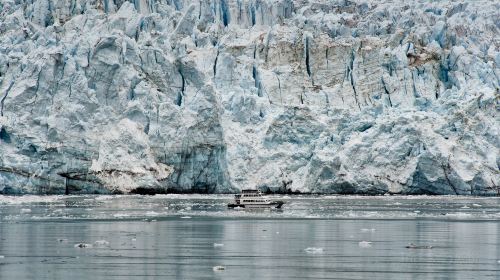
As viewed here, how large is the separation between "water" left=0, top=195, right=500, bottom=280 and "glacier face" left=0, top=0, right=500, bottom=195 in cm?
1620

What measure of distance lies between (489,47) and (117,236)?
38564 millimetres

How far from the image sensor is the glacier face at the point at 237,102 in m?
45.5

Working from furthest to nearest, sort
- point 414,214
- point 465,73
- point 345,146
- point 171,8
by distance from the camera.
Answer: point 171,8 < point 465,73 < point 345,146 < point 414,214

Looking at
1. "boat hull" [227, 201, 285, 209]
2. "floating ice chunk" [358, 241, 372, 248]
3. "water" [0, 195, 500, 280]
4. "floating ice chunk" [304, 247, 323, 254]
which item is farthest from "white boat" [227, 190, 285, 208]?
"floating ice chunk" [304, 247, 323, 254]

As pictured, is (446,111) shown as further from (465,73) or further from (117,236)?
(117,236)

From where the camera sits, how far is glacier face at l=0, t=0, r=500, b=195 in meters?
45.5

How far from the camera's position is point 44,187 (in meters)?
44.3

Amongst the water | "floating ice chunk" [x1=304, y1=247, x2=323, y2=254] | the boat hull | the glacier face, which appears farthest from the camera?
the glacier face

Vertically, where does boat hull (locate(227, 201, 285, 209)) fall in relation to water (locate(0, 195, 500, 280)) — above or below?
above

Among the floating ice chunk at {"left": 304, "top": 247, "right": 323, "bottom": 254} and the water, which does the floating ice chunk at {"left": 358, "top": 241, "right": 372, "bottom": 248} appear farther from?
the floating ice chunk at {"left": 304, "top": 247, "right": 323, "bottom": 254}

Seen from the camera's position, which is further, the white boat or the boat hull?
the white boat

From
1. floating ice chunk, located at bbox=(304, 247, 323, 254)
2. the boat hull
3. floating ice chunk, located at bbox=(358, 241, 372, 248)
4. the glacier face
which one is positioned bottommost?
floating ice chunk, located at bbox=(304, 247, 323, 254)

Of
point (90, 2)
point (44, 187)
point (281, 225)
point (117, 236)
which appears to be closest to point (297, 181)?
point (44, 187)

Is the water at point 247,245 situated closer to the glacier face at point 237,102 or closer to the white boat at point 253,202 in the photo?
the white boat at point 253,202
